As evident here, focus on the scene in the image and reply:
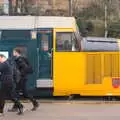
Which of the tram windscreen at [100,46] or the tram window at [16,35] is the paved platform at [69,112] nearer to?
the tram windscreen at [100,46]

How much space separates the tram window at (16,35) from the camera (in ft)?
47.9

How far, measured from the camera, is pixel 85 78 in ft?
48.2

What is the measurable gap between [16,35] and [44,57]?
958mm

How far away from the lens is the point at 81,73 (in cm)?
1466

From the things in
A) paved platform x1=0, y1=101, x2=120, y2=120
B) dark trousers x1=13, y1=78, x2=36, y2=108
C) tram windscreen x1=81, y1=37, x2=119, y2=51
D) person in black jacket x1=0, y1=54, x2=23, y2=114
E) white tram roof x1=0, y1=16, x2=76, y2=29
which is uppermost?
white tram roof x1=0, y1=16, x2=76, y2=29

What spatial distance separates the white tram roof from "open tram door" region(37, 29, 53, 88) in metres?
0.21

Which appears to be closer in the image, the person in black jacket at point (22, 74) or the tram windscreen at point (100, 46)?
the person in black jacket at point (22, 74)

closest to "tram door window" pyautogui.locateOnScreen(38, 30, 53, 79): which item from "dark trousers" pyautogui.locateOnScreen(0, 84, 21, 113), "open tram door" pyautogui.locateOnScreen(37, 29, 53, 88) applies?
"open tram door" pyautogui.locateOnScreen(37, 29, 53, 88)

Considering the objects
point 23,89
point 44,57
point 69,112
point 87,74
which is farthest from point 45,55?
point 69,112

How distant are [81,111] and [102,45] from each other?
7.75 feet

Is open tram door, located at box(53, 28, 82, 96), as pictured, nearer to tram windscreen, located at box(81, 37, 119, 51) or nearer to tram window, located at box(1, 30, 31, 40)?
tram windscreen, located at box(81, 37, 119, 51)

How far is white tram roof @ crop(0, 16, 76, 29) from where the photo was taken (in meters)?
14.7

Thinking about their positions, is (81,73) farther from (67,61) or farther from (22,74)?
(22,74)

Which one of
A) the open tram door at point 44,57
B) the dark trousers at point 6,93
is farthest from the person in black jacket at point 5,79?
the open tram door at point 44,57
